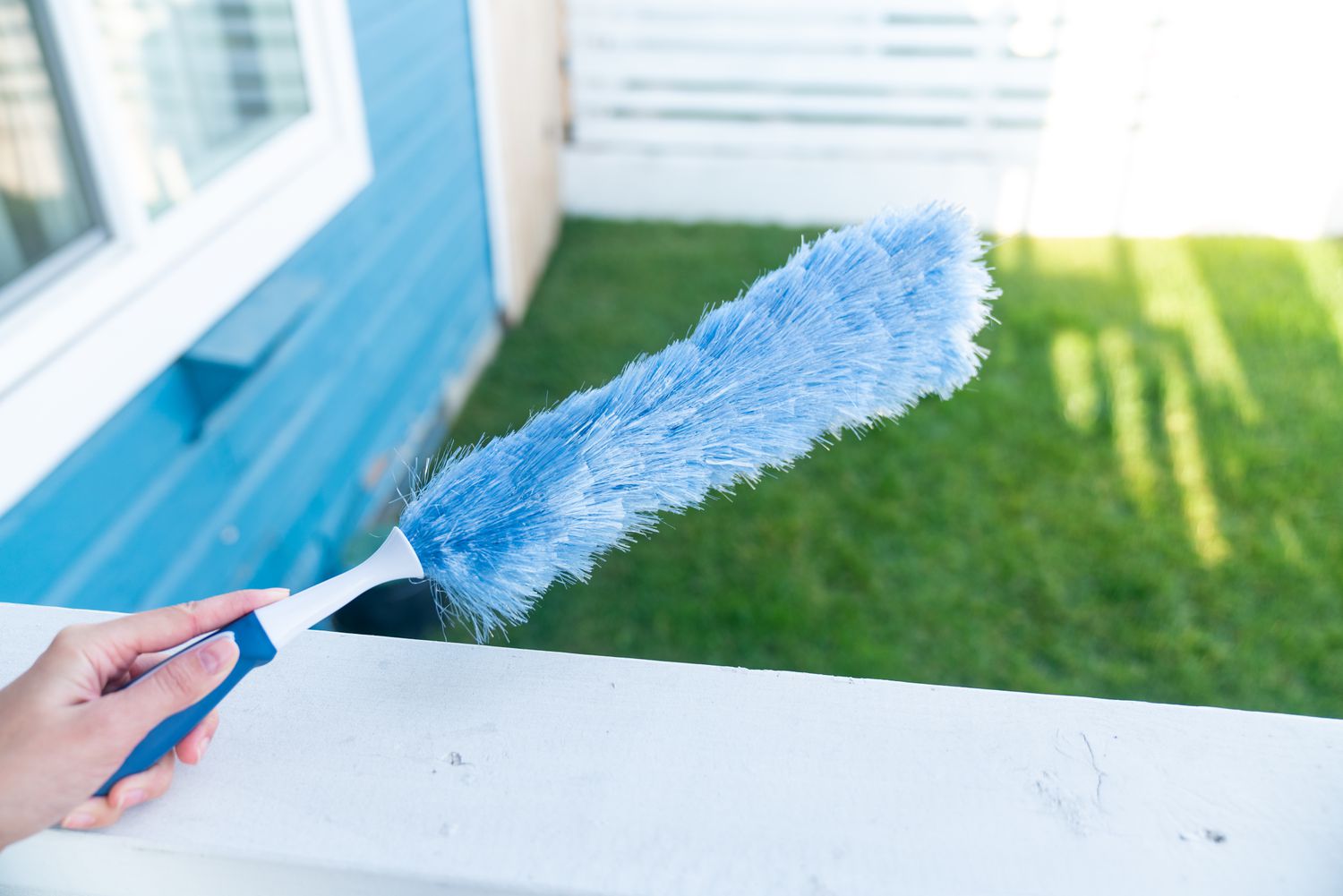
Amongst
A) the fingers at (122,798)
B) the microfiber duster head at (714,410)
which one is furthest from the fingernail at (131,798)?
the microfiber duster head at (714,410)

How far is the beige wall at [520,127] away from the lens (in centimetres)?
357

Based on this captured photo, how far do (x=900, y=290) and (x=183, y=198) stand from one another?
1.65m

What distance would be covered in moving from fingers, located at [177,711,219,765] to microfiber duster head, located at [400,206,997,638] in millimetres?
190

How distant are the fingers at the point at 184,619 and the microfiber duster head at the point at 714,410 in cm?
13

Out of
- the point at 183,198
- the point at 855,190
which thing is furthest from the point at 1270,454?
the point at 183,198

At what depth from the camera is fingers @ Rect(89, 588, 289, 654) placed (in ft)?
2.09

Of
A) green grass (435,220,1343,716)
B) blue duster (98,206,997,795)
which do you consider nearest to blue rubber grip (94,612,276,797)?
blue duster (98,206,997,795)

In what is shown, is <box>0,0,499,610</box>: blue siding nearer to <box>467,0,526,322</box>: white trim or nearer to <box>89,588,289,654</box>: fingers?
<box>467,0,526,322</box>: white trim

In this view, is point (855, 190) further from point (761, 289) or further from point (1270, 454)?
point (761, 289)

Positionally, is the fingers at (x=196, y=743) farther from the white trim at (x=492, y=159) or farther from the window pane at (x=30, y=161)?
the white trim at (x=492, y=159)

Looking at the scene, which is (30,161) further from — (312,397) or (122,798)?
(122,798)

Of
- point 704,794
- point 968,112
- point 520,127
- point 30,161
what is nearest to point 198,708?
point 704,794

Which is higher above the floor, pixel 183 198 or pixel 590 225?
pixel 183 198

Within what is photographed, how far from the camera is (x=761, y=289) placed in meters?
0.81
